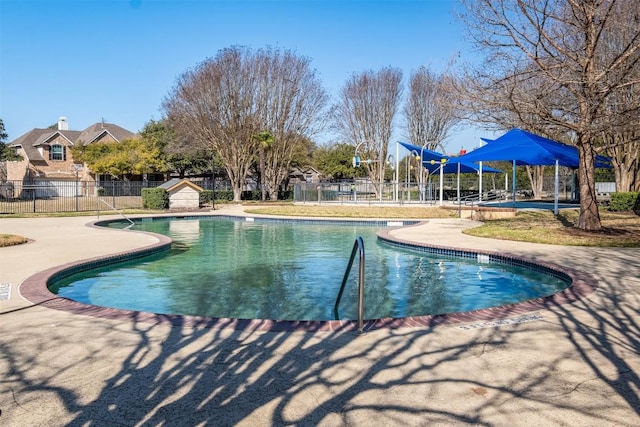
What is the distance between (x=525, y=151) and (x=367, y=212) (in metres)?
8.70

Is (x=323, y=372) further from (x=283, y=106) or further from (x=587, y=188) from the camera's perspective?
(x=283, y=106)

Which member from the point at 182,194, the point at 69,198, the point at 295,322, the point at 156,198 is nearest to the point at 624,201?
the point at 295,322

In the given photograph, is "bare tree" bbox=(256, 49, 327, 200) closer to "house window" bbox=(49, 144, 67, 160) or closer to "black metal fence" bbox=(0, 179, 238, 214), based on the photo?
"black metal fence" bbox=(0, 179, 238, 214)

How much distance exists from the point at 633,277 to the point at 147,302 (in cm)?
780

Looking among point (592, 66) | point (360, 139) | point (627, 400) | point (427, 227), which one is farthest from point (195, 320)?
point (360, 139)

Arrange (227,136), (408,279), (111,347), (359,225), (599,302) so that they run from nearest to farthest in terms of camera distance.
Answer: (111,347) < (599,302) < (408,279) < (359,225) < (227,136)

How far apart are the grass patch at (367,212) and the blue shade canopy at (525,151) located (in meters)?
4.38

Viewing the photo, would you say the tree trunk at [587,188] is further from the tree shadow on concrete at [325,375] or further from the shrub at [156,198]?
the shrub at [156,198]

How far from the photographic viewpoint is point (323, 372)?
3828 millimetres

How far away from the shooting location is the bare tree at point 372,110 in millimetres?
38250

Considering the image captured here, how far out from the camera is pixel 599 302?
6.09 metres

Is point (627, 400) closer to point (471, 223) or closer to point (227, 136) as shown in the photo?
point (471, 223)

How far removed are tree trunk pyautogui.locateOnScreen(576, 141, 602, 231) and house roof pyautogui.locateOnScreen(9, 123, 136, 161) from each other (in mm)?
41679

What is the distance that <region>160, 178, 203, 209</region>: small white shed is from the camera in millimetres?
29516
